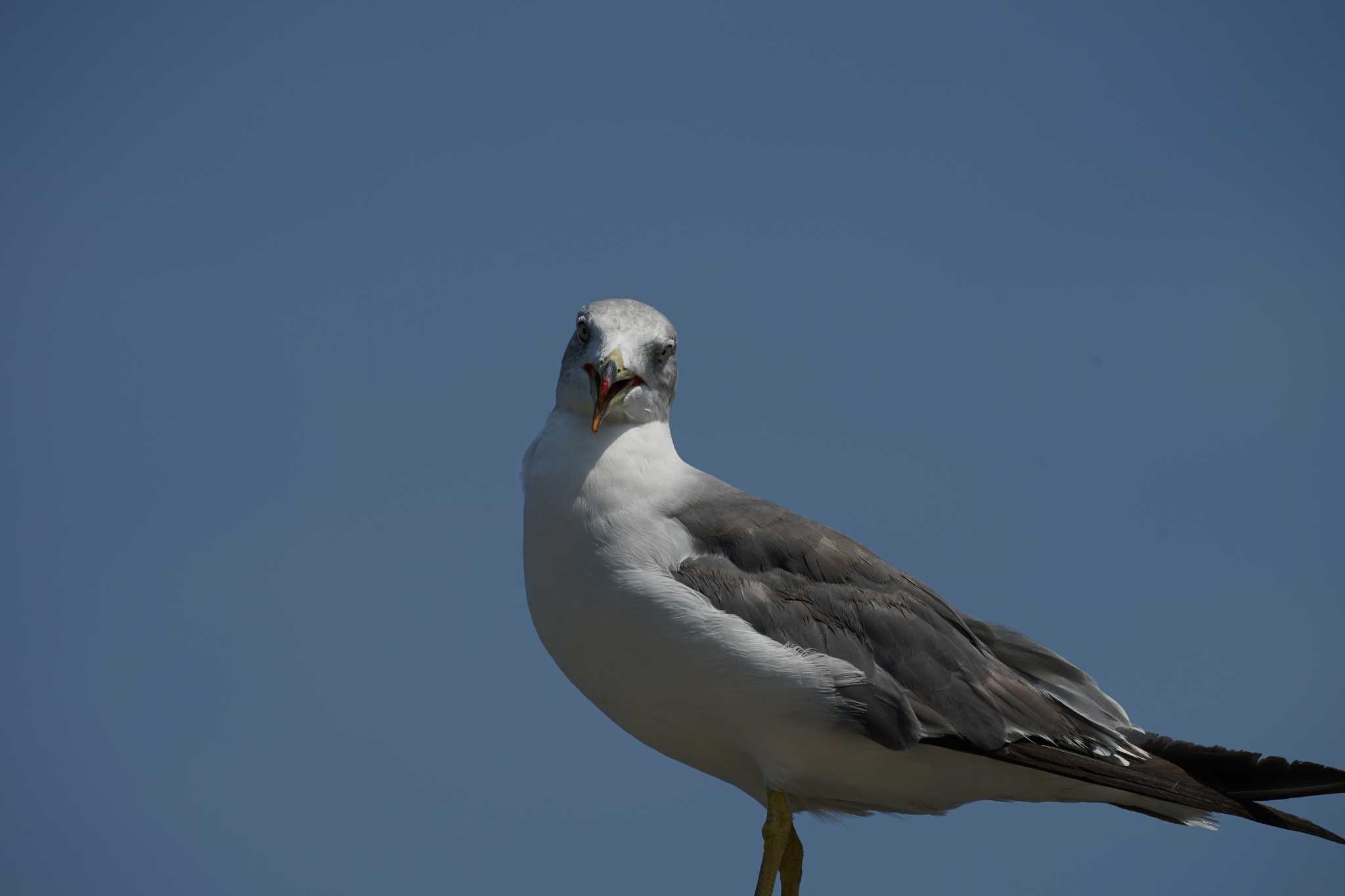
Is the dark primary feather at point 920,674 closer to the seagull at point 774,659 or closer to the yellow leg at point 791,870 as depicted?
the seagull at point 774,659

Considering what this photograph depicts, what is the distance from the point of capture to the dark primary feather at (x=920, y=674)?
5.70m

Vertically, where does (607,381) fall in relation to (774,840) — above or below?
above

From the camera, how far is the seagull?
5.63 metres

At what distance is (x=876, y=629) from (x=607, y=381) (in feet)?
4.88

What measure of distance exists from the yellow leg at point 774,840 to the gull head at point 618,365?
66.3 inches

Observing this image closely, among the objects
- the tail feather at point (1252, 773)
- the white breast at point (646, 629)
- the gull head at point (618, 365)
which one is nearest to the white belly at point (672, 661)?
the white breast at point (646, 629)

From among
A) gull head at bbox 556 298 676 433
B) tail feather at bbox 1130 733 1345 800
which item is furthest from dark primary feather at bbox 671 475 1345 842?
gull head at bbox 556 298 676 433

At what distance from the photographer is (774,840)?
5.82m

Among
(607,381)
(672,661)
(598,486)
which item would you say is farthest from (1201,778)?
(607,381)

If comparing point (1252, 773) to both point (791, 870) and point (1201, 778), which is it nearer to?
point (1201, 778)

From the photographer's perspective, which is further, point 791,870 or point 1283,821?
point 791,870

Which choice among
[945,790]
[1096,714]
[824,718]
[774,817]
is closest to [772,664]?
[824,718]

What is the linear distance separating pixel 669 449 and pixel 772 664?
112 cm

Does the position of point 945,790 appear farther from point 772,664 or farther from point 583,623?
point 583,623
